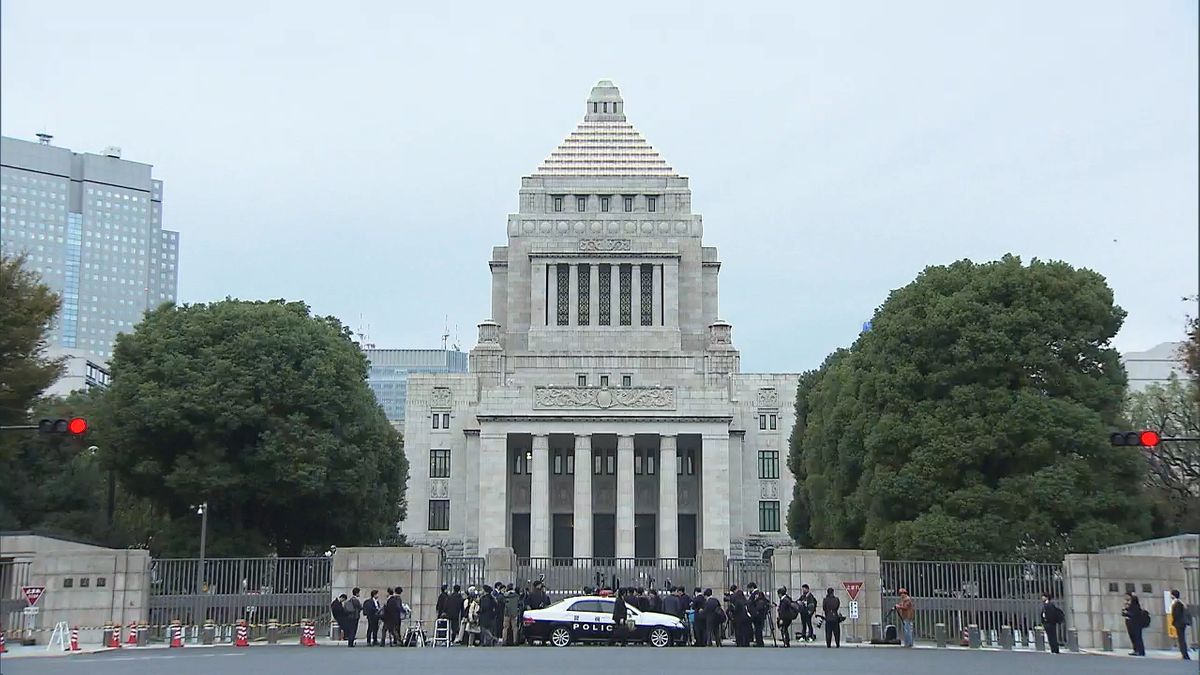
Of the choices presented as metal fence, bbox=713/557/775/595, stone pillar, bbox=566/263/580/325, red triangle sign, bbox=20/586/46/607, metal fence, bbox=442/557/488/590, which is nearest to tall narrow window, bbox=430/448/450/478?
stone pillar, bbox=566/263/580/325

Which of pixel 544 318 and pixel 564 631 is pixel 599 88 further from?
pixel 564 631

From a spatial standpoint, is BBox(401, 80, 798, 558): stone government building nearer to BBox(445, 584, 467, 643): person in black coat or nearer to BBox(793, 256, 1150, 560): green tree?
BBox(793, 256, 1150, 560): green tree

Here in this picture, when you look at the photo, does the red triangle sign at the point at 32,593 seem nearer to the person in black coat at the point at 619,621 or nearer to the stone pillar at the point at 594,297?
the person in black coat at the point at 619,621

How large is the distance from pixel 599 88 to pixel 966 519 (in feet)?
210

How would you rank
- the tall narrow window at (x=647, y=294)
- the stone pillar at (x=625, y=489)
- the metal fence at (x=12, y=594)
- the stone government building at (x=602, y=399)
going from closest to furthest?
the metal fence at (x=12, y=594) < the stone pillar at (x=625, y=489) < the stone government building at (x=602, y=399) < the tall narrow window at (x=647, y=294)

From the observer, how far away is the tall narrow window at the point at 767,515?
84.7m

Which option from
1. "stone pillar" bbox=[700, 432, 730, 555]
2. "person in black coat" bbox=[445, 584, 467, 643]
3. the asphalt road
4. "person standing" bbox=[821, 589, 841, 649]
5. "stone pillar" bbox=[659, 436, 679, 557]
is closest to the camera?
the asphalt road

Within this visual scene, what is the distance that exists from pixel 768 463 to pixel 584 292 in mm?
16871

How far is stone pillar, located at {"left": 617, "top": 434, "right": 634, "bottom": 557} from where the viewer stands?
7456 centimetres

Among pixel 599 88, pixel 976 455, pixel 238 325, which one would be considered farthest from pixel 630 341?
pixel 976 455

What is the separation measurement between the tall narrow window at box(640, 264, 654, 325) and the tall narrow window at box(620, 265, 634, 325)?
0.83 meters

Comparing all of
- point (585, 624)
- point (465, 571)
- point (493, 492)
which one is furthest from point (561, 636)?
point (493, 492)

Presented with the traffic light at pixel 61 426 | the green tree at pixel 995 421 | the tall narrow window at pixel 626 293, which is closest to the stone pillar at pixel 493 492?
the tall narrow window at pixel 626 293

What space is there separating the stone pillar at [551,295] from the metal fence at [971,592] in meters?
52.3
